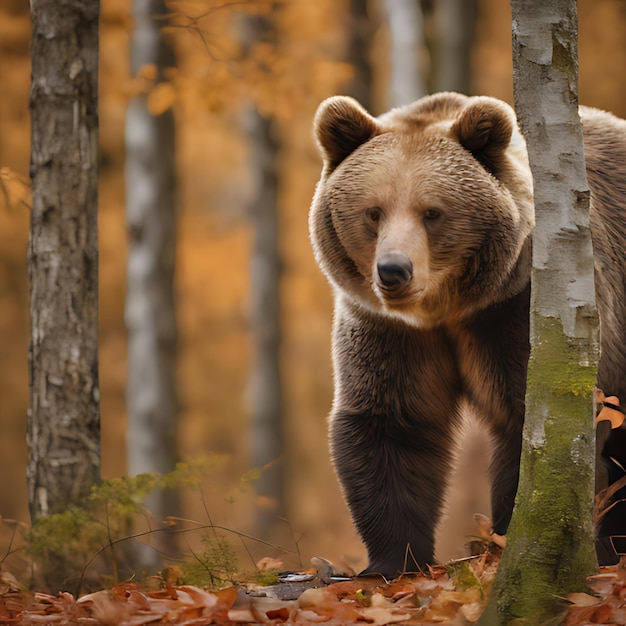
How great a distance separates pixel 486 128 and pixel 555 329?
4.65 feet

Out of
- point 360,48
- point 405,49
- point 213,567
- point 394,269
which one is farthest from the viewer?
point 360,48

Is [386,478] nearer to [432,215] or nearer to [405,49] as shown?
[432,215]

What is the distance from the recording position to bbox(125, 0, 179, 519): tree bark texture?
8.95 metres

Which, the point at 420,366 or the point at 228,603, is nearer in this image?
the point at 228,603

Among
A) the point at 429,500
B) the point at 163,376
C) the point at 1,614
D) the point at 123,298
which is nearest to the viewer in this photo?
the point at 1,614

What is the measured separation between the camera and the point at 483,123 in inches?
171

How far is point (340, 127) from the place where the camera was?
462 centimetres

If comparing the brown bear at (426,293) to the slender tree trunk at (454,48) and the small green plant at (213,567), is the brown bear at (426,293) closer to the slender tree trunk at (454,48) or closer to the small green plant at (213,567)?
the small green plant at (213,567)

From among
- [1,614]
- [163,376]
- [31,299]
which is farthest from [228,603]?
[163,376]

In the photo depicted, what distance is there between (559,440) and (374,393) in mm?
1558

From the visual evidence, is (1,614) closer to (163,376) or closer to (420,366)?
(420,366)

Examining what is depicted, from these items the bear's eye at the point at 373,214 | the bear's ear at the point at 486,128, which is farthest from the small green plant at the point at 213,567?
the bear's ear at the point at 486,128

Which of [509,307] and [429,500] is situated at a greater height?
[509,307]

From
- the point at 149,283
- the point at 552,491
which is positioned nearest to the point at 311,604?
the point at 552,491
